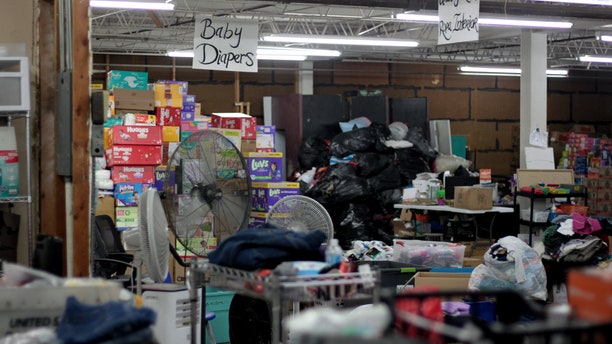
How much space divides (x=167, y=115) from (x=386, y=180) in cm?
410

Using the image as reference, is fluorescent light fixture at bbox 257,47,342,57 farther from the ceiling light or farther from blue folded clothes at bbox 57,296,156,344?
blue folded clothes at bbox 57,296,156,344

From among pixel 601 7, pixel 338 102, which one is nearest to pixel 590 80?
pixel 338 102

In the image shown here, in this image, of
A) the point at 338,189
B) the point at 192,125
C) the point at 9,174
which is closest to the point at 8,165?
the point at 9,174

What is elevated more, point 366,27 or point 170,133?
point 366,27

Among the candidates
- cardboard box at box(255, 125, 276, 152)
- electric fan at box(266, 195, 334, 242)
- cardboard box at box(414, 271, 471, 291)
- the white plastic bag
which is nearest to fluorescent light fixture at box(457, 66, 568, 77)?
cardboard box at box(255, 125, 276, 152)

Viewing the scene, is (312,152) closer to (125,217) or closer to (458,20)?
(125,217)

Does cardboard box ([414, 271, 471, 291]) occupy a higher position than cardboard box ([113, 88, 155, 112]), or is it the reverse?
cardboard box ([113, 88, 155, 112])

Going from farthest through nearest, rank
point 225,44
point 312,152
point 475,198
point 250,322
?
point 312,152 → point 475,198 → point 225,44 → point 250,322

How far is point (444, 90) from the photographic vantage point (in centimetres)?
1973

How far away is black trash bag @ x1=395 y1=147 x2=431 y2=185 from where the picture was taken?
1397cm

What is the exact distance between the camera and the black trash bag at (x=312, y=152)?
15246 mm

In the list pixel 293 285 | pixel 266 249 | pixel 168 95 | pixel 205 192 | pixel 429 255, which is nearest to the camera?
pixel 293 285

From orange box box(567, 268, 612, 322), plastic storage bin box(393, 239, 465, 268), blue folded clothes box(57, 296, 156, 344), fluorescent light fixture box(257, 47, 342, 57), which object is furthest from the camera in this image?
fluorescent light fixture box(257, 47, 342, 57)

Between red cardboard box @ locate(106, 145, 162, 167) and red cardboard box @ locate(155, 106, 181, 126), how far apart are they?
1956 mm
